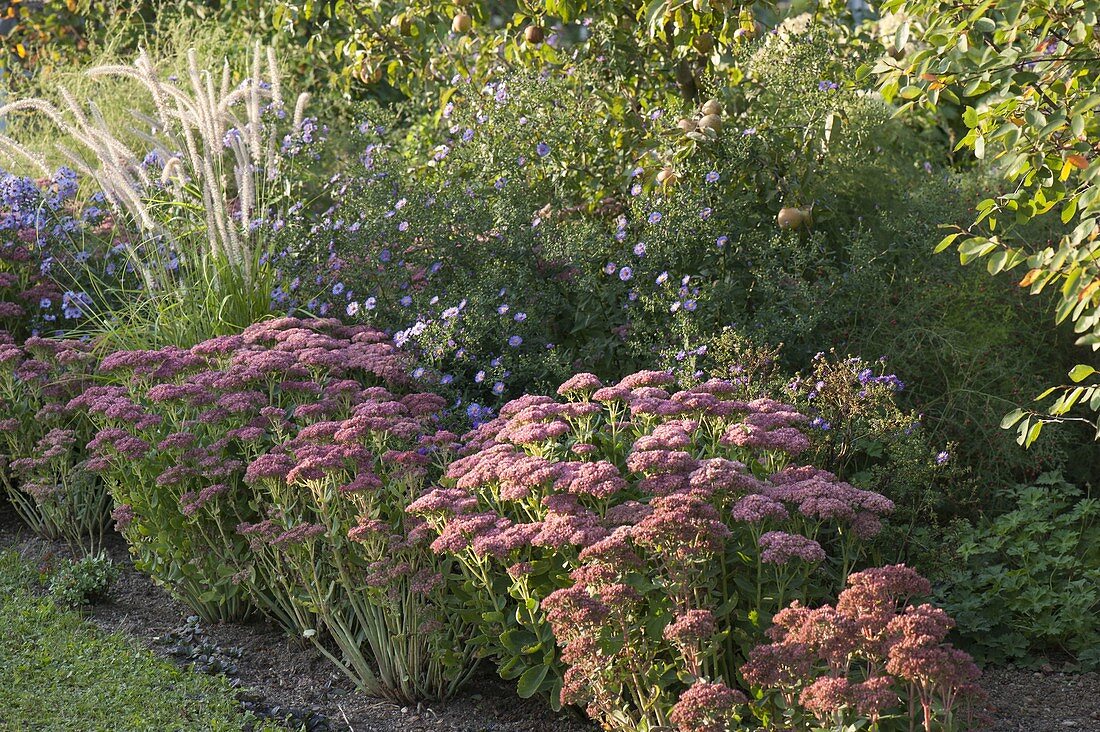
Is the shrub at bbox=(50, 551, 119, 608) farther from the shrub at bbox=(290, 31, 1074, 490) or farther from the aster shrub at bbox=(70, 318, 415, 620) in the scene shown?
the shrub at bbox=(290, 31, 1074, 490)

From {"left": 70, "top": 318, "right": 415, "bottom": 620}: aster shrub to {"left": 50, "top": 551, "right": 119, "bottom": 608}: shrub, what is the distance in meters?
0.28

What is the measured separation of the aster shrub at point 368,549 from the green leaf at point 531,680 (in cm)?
30

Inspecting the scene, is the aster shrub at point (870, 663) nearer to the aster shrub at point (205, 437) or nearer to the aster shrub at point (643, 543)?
the aster shrub at point (643, 543)

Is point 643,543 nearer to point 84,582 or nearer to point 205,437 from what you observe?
point 205,437

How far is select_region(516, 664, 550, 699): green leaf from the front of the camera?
3.53 metres

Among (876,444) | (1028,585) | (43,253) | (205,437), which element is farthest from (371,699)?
(43,253)

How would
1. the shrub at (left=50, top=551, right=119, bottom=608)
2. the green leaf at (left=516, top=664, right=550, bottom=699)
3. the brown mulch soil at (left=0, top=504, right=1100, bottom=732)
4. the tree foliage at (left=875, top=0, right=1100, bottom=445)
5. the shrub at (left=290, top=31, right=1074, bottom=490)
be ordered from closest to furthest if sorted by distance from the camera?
the tree foliage at (left=875, top=0, right=1100, bottom=445), the green leaf at (left=516, top=664, right=550, bottom=699), the brown mulch soil at (left=0, top=504, right=1100, bottom=732), the shrub at (left=50, top=551, right=119, bottom=608), the shrub at (left=290, top=31, right=1074, bottom=490)

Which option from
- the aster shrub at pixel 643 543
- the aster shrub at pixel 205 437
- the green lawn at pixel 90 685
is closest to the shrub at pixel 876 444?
the aster shrub at pixel 643 543

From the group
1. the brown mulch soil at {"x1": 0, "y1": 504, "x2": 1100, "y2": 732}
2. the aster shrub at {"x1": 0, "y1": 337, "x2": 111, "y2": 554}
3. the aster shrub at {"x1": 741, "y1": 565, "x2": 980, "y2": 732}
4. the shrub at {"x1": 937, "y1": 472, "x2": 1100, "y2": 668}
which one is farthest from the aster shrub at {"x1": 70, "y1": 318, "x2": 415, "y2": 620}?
the shrub at {"x1": 937, "y1": 472, "x2": 1100, "y2": 668}

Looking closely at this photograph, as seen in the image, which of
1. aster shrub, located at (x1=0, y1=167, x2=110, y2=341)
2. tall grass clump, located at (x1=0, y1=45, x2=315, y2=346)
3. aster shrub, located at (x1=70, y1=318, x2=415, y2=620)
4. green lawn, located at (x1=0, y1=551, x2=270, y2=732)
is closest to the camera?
green lawn, located at (x1=0, y1=551, x2=270, y2=732)

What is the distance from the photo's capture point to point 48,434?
5078 millimetres

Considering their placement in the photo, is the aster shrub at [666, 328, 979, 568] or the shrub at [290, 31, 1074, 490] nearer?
the aster shrub at [666, 328, 979, 568]

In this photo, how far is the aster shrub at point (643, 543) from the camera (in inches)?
125

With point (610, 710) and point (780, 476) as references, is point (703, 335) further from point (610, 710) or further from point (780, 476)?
point (610, 710)
